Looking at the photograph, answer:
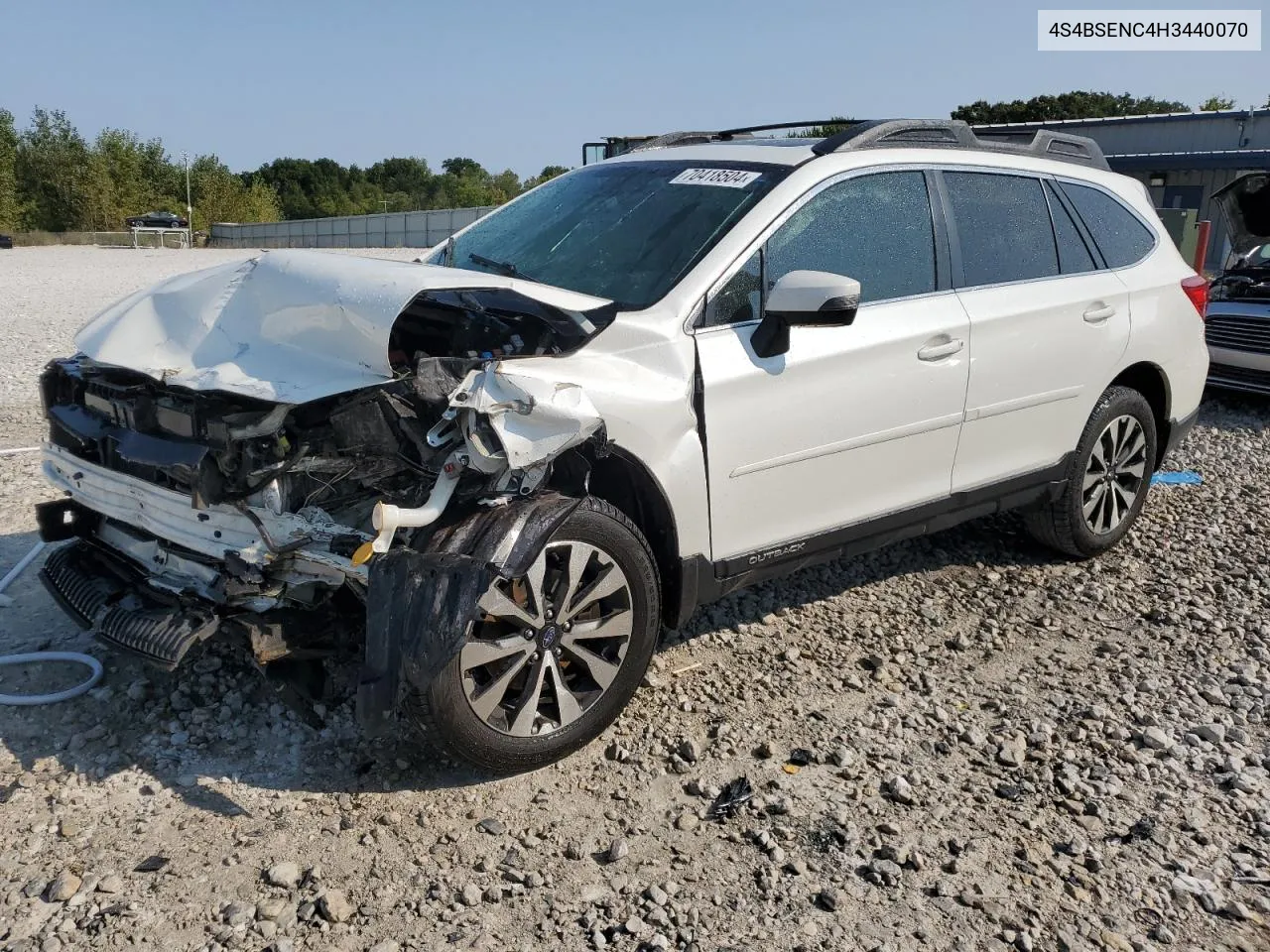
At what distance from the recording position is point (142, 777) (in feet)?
10.8

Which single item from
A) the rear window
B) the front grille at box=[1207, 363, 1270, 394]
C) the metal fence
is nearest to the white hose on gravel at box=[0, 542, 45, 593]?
the rear window

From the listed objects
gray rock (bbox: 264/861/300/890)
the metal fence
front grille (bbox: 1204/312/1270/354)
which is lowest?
gray rock (bbox: 264/861/300/890)

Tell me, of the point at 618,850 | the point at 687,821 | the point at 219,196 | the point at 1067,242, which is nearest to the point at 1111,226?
the point at 1067,242

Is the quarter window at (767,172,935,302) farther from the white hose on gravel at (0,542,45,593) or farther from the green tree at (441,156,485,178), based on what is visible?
the green tree at (441,156,485,178)

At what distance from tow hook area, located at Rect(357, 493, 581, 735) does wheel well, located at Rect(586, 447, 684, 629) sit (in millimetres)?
554

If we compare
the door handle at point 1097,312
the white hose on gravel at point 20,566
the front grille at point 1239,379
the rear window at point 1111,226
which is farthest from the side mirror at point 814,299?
the front grille at point 1239,379

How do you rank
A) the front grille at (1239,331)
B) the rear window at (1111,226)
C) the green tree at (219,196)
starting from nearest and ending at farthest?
the rear window at (1111,226), the front grille at (1239,331), the green tree at (219,196)

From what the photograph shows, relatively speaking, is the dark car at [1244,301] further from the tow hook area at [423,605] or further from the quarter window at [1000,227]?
the tow hook area at [423,605]

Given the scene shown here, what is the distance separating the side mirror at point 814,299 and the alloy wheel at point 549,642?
3.36 ft

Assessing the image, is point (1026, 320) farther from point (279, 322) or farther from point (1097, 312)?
point (279, 322)

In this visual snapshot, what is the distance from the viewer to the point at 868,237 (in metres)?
4.17

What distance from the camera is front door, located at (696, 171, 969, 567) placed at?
3.69 meters

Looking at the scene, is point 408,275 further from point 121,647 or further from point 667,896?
point 667,896

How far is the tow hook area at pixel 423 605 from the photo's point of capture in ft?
9.72
